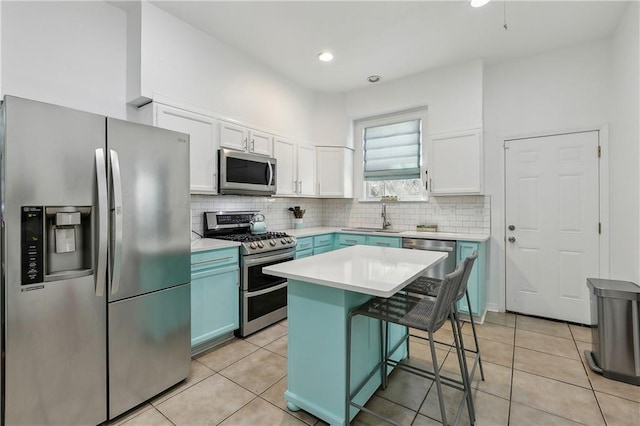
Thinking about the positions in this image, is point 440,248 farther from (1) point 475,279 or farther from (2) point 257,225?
(2) point 257,225

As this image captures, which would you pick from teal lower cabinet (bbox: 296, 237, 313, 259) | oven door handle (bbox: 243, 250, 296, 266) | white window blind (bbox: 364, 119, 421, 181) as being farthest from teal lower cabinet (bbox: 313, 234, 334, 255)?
white window blind (bbox: 364, 119, 421, 181)

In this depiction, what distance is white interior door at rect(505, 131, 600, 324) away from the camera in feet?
10.4

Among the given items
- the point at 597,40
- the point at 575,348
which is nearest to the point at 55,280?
the point at 575,348

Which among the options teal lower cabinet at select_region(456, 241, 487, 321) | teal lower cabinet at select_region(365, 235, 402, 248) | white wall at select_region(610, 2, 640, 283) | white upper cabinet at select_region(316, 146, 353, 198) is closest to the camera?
white wall at select_region(610, 2, 640, 283)

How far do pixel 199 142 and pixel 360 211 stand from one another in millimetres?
2560

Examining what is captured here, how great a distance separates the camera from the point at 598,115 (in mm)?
3115

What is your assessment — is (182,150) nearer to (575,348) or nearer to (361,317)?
(361,317)

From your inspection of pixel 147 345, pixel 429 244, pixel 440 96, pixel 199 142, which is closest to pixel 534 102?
pixel 440 96

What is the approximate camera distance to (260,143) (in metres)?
3.56

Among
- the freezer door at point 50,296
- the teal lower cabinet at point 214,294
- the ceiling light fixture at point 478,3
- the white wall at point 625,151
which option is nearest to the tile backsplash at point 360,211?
the teal lower cabinet at point 214,294

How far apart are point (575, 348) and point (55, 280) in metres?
3.89

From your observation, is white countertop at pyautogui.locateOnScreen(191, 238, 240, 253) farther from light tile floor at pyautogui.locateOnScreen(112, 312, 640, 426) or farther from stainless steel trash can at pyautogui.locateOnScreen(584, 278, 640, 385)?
stainless steel trash can at pyautogui.locateOnScreen(584, 278, 640, 385)

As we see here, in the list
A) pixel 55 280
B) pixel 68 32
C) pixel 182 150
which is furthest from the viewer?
pixel 68 32

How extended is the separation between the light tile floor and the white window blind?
237cm
